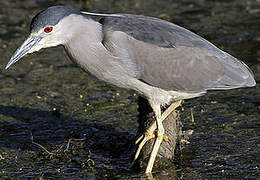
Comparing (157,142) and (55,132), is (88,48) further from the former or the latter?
(55,132)

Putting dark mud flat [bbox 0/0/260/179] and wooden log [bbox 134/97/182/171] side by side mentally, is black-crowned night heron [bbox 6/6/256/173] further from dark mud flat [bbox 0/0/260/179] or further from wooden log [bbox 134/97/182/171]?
dark mud flat [bbox 0/0/260/179]

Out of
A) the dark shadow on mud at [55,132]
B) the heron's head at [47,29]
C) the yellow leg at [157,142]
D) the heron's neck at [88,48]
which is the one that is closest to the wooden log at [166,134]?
the yellow leg at [157,142]

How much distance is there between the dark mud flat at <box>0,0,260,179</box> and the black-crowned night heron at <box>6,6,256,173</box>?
1.74ft

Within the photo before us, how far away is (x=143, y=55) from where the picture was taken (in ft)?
18.4

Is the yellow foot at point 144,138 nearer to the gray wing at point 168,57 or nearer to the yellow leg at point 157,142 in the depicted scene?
the yellow leg at point 157,142

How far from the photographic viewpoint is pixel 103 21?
5.67 meters

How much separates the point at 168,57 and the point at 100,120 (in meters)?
1.62

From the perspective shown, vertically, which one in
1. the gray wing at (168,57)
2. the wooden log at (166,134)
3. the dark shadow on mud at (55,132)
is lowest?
the dark shadow on mud at (55,132)

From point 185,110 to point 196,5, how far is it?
404cm

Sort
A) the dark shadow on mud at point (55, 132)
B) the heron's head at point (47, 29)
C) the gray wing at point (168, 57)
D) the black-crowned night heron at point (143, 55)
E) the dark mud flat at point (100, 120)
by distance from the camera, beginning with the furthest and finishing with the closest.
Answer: the dark shadow on mud at point (55, 132), the dark mud flat at point (100, 120), the gray wing at point (168, 57), the black-crowned night heron at point (143, 55), the heron's head at point (47, 29)

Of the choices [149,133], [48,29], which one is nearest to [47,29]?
[48,29]

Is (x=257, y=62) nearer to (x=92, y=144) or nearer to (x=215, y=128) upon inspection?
(x=215, y=128)

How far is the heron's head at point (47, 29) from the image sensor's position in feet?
17.2

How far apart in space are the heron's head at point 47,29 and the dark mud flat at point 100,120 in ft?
3.88
